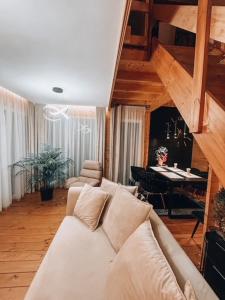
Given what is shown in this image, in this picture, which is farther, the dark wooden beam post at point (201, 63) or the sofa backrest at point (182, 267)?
the dark wooden beam post at point (201, 63)

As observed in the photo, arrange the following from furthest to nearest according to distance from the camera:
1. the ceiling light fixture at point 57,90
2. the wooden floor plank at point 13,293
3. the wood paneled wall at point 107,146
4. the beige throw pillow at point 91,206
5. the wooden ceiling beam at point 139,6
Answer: the wood paneled wall at point 107,146 < the ceiling light fixture at point 57,90 < the wooden ceiling beam at point 139,6 < the beige throw pillow at point 91,206 < the wooden floor plank at point 13,293

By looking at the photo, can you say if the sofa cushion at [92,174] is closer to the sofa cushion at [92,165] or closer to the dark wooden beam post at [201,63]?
the sofa cushion at [92,165]

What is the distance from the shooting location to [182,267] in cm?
110

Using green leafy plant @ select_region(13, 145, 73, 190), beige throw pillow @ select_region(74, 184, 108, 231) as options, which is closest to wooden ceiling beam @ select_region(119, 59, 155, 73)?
beige throw pillow @ select_region(74, 184, 108, 231)

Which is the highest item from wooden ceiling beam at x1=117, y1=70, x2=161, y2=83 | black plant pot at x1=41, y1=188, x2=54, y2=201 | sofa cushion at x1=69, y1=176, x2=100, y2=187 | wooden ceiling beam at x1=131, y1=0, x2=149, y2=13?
wooden ceiling beam at x1=131, y1=0, x2=149, y2=13

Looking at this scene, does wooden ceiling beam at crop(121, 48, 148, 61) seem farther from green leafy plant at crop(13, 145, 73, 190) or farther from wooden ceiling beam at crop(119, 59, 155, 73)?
green leafy plant at crop(13, 145, 73, 190)

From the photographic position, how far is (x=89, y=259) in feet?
5.24

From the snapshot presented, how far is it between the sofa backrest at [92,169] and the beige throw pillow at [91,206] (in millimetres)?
2334

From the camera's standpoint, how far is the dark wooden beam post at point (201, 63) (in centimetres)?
114

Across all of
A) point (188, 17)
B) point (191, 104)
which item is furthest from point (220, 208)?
point (188, 17)

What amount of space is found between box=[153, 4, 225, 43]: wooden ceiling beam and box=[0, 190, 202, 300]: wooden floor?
2525mm

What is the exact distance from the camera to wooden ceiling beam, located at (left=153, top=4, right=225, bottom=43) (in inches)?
43.9

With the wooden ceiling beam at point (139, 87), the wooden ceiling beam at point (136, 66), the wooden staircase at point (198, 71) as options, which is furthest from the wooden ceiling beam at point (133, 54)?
the wooden ceiling beam at point (139, 87)

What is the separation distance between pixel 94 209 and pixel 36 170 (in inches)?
112
